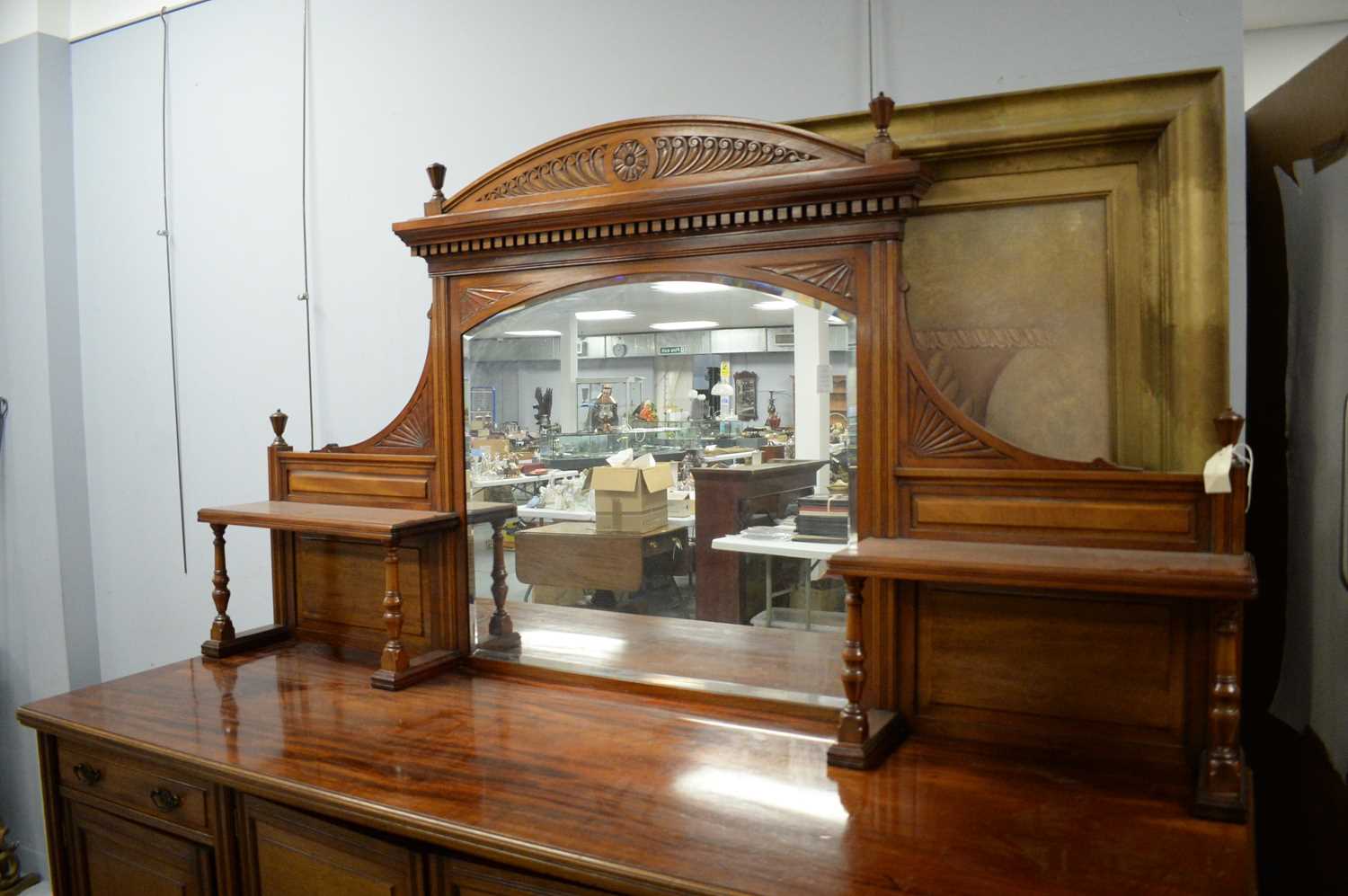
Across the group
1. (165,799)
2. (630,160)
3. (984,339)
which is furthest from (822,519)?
(165,799)

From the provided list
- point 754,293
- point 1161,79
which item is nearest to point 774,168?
point 754,293

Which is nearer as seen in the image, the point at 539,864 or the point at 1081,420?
the point at 539,864

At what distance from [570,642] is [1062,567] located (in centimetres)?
104

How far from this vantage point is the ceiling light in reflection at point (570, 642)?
1898 mm

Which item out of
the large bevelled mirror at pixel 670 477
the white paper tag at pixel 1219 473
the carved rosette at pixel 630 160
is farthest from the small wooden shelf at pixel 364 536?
the white paper tag at pixel 1219 473

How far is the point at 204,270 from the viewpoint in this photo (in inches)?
107

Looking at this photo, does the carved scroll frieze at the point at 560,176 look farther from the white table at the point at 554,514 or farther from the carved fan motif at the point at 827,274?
the white table at the point at 554,514

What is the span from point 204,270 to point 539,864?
7.26ft

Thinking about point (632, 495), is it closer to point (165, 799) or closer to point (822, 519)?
point (822, 519)

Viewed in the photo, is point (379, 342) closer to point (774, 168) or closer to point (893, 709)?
point (774, 168)

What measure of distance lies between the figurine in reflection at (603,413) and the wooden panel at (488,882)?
0.88 metres

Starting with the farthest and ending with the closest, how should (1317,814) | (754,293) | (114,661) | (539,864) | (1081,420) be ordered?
1. (114,661)
2. (754,293)
3. (1081,420)
4. (1317,814)
5. (539,864)

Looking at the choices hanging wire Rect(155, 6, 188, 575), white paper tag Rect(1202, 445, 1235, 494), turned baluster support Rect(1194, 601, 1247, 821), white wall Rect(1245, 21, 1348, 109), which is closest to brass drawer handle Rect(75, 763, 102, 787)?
hanging wire Rect(155, 6, 188, 575)

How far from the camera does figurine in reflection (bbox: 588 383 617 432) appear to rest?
75.3 inches
